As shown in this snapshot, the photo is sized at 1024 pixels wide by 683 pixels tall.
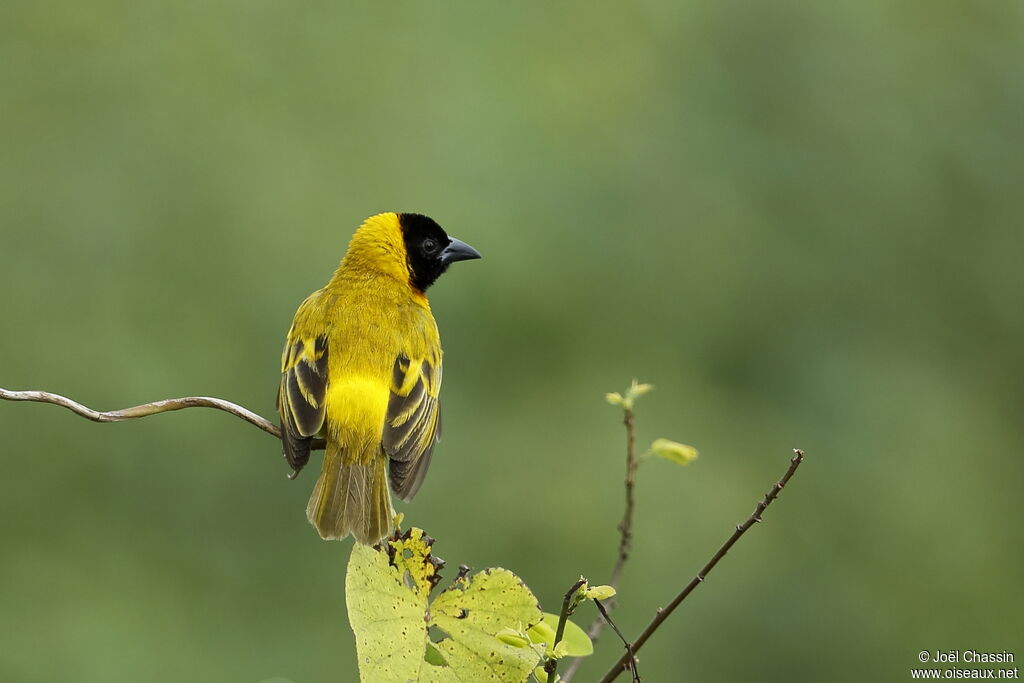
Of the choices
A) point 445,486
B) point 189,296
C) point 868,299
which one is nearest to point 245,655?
point 445,486

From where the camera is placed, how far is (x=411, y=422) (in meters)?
3.44

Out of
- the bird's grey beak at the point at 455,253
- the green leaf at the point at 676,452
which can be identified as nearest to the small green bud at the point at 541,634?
the green leaf at the point at 676,452

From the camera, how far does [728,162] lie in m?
9.51

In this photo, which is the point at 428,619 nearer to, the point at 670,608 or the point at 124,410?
the point at 670,608

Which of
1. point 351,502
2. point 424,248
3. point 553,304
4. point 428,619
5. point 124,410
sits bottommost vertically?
point 428,619

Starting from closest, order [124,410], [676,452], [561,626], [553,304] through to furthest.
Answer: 1. [561,626]
2. [124,410]
3. [676,452]
4. [553,304]

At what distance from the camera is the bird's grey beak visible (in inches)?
172

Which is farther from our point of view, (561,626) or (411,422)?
(411,422)

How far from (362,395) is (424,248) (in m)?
1.03

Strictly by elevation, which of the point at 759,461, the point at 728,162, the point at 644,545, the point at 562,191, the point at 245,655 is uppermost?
the point at 728,162

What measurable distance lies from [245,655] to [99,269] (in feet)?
7.88

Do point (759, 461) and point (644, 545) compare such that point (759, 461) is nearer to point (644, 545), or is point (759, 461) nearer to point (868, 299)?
point (644, 545)

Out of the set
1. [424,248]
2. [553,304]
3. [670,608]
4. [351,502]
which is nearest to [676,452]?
[670,608]

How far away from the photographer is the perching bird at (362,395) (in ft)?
10.1
